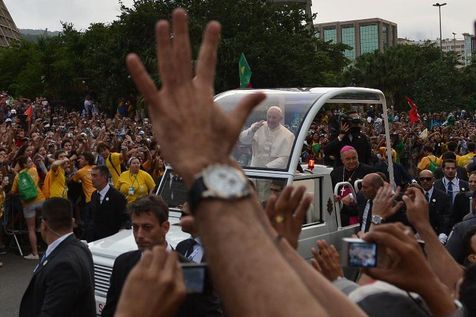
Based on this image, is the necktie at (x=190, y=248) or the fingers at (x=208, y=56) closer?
the fingers at (x=208, y=56)

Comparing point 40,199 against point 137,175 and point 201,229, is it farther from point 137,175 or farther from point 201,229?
point 201,229

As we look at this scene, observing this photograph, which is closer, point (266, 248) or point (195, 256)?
point (266, 248)

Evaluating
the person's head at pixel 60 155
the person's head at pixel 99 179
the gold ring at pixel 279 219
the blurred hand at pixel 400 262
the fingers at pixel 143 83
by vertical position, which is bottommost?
the person's head at pixel 99 179

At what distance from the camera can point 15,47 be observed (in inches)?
1868

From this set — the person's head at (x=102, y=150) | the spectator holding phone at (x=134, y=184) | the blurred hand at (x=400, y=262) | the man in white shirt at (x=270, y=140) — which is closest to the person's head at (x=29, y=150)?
the person's head at (x=102, y=150)

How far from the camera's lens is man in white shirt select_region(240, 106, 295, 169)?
7102 mm

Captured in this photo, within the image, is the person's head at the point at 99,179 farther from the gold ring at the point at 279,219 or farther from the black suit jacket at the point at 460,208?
the gold ring at the point at 279,219

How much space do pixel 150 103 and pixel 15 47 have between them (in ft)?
162

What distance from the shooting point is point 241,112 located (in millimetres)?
1504

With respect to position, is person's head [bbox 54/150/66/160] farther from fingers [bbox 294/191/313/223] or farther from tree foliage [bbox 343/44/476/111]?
tree foliage [bbox 343/44/476/111]

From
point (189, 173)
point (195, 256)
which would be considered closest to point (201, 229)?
point (189, 173)

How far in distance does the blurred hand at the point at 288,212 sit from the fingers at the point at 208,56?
74 cm

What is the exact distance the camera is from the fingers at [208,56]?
4.98ft

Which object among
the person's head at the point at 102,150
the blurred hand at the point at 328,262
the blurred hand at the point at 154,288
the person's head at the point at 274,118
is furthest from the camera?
the person's head at the point at 102,150
